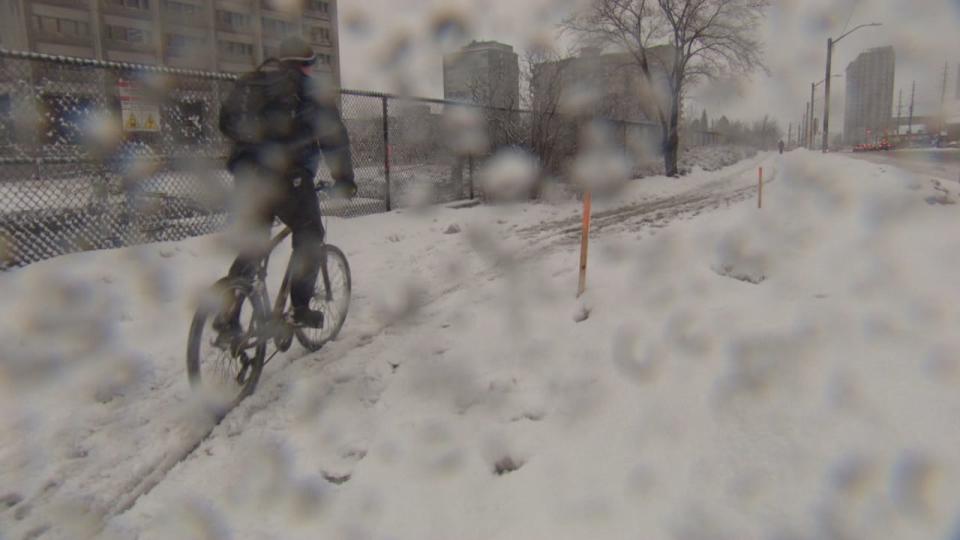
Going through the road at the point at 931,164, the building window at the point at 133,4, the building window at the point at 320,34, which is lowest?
the road at the point at 931,164

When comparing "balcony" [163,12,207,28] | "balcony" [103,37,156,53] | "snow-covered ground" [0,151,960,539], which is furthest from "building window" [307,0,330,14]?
"snow-covered ground" [0,151,960,539]

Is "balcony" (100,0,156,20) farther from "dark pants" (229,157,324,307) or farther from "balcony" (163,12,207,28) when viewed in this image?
"dark pants" (229,157,324,307)

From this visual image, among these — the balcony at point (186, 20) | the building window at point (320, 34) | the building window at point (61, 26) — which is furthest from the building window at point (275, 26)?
the building window at point (61, 26)

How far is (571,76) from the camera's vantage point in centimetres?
1586

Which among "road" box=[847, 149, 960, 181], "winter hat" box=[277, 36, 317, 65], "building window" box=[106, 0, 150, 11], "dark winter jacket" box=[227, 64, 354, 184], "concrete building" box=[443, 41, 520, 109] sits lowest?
"road" box=[847, 149, 960, 181]

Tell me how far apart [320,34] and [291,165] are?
61.7 meters

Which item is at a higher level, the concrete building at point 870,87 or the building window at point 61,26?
the building window at point 61,26

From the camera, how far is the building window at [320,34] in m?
57.5

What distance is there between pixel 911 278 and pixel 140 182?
24.1 ft

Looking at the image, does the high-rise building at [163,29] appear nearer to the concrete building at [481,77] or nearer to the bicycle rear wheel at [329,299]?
the concrete building at [481,77]

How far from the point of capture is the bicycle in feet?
9.75

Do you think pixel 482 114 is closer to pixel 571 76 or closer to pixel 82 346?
pixel 571 76

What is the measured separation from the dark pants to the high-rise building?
4733 centimetres

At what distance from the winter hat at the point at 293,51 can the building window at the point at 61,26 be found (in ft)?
192
